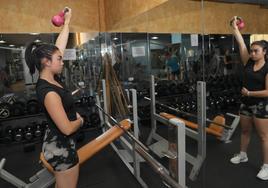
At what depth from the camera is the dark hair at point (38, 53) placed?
133 cm

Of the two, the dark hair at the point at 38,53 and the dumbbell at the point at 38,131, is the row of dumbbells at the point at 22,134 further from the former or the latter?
the dark hair at the point at 38,53

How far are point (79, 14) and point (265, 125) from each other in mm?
3508

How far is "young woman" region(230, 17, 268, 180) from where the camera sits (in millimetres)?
1729

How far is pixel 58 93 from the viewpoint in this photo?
1.29m

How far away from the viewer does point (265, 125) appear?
1.92 m

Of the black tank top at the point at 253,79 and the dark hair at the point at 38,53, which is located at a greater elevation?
the dark hair at the point at 38,53

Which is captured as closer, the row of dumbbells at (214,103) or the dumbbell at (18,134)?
the row of dumbbells at (214,103)

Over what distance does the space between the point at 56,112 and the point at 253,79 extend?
145 centimetres

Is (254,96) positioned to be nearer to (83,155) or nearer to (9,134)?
(83,155)

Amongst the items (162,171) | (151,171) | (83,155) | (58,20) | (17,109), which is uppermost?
(58,20)

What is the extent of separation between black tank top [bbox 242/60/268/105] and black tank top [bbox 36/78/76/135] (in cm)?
133

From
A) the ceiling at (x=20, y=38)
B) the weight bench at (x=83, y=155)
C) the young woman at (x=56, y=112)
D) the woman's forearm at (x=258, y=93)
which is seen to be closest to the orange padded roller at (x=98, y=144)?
the weight bench at (x=83, y=155)

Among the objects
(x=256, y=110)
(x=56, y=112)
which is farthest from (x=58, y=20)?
(x=256, y=110)

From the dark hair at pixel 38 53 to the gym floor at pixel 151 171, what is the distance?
4.63 feet
